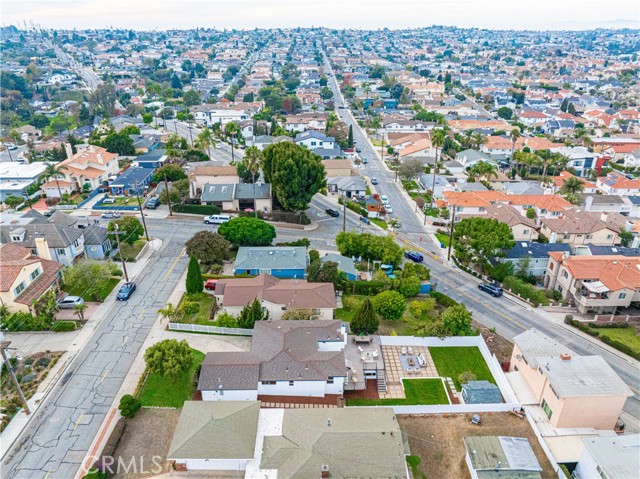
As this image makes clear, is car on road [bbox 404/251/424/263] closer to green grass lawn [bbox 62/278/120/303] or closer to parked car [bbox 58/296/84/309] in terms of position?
green grass lawn [bbox 62/278/120/303]

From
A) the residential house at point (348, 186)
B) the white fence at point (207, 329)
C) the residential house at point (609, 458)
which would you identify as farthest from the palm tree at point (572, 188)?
the white fence at point (207, 329)

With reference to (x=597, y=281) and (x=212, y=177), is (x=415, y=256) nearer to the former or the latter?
(x=597, y=281)

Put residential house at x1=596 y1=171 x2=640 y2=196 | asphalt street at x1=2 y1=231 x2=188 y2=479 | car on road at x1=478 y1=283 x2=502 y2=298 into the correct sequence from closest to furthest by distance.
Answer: asphalt street at x1=2 y1=231 x2=188 y2=479
car on road at x1=478 y1=283 x2=502 y2=298
residential house at x1=596 y1=171 x2=640 y2=196

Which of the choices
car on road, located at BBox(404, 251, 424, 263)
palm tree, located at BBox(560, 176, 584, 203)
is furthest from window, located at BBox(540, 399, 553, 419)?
palm tree, located at BBox(560, 176, 584, 203)

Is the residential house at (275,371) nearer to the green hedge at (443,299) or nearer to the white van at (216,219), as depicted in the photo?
the green hedge at (443,299)

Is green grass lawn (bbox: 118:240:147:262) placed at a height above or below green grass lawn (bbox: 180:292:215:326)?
above

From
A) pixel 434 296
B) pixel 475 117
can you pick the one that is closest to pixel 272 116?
pixel 475 117
